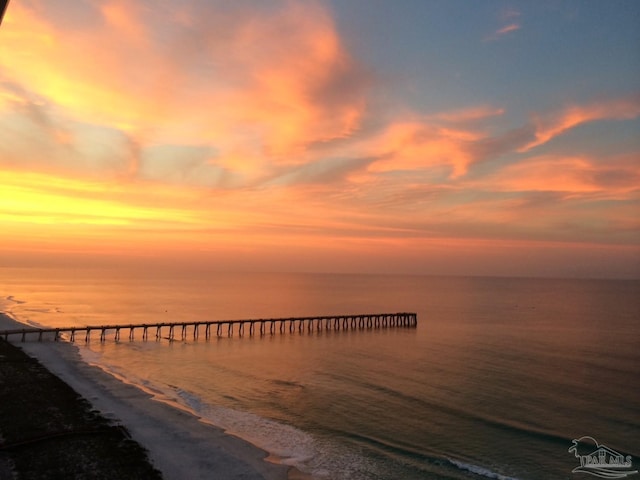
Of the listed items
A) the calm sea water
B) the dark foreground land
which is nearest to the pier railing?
the calm sea water

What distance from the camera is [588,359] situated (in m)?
51.2

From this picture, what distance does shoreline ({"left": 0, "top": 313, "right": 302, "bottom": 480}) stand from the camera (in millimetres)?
19125

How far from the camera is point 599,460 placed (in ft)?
73.5

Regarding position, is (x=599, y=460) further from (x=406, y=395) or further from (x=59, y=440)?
(x=59, y=440)

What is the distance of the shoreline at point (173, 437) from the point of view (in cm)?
1912

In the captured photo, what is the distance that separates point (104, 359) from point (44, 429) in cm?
2337

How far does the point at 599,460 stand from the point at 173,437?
21.3 metres

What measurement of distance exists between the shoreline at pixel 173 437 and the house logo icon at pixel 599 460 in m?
13.8

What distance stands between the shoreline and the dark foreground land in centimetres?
83

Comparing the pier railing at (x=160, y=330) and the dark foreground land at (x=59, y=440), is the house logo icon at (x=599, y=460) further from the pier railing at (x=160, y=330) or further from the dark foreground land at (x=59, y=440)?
the pier railing at (x=160, y=330)

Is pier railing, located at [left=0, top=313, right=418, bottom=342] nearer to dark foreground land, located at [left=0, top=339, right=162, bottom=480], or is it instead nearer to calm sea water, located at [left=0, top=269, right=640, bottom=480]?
calm sea water, located at [left=0, top=269, right=640, bottom=480]

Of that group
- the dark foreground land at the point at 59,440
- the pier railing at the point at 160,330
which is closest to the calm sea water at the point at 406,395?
the pier railing at the point at 160,330

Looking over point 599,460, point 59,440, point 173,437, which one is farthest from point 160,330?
point 599,460

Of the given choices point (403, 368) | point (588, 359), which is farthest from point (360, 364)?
point (588, 359)
